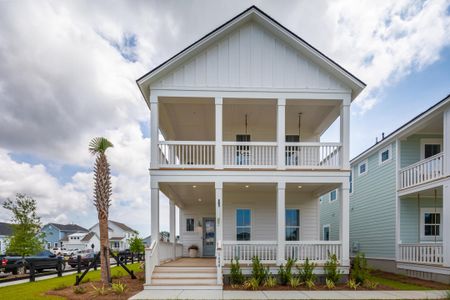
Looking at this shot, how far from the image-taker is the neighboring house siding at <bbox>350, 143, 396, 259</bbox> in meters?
15.3

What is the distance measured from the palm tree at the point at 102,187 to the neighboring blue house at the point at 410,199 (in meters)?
12.9

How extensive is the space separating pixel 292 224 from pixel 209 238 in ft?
15.2

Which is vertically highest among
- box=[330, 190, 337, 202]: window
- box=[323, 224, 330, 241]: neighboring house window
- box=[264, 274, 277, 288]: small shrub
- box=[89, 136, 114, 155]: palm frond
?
box=[89, 136, 114, 155]: palm frond

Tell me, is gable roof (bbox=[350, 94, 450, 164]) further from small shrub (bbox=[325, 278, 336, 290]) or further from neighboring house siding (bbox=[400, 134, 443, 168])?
small shrub (bbox=[325, 278, 336, 290])

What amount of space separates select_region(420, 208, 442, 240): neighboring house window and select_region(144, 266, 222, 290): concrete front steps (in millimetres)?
10858

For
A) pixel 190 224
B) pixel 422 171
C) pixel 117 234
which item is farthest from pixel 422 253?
pixel 117 234

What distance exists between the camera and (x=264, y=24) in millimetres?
11859

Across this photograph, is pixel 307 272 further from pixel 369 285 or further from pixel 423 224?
pixel 423 224

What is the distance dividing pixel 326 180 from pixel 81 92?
11.9 m

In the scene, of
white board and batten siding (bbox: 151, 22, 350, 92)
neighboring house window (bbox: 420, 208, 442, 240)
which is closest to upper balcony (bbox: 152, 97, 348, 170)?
white board and batten siding (bbox: 151, 22, 350, 92)

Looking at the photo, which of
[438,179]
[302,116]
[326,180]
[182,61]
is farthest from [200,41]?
[438,179]

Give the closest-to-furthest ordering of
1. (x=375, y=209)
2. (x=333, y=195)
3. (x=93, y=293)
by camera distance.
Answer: (x=93, y=293), (x=375, y=209), (x=333, y=195)

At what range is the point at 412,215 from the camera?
1469 centimetres

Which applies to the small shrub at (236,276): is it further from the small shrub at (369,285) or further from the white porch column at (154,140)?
the white porch column at (154,140)
